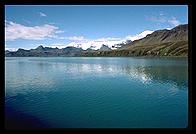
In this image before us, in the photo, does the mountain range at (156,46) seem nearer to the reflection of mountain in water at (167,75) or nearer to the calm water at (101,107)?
the reflection of mountain in water at (167,75)

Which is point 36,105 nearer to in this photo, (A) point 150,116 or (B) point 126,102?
(B) point 126,102

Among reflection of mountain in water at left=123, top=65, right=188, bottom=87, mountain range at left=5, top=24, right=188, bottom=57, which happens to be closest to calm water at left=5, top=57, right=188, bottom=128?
reflection of mountain in water at left=123, top=65, right=188, bottom=87

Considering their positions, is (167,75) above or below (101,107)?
above

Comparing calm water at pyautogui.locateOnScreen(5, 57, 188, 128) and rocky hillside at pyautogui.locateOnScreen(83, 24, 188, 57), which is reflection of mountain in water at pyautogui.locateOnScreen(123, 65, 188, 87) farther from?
rocky hillside at pyautogui.locateOnScreen(83, 24, 188, 57)

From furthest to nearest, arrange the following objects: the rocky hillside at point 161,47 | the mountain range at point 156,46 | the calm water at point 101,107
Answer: the mountain range at point 156,46 → the rocky hillside at point 161,47 → the calm water at point 101,107

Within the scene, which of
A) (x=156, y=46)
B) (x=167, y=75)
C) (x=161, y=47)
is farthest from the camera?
(x=156, y=46)

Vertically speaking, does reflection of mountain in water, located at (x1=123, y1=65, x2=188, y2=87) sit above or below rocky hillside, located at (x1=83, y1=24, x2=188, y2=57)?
below

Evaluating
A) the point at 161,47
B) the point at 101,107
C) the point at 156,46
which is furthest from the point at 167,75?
the point at 156,46

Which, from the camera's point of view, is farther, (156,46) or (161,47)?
(156,46)

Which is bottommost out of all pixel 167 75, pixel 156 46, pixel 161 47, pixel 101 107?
pixel 101 107

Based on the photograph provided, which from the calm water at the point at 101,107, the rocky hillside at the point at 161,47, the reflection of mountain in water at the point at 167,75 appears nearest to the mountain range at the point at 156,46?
the rocky hillside at the point at 161,47

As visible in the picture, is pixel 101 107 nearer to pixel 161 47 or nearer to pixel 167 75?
pixel 167 75
